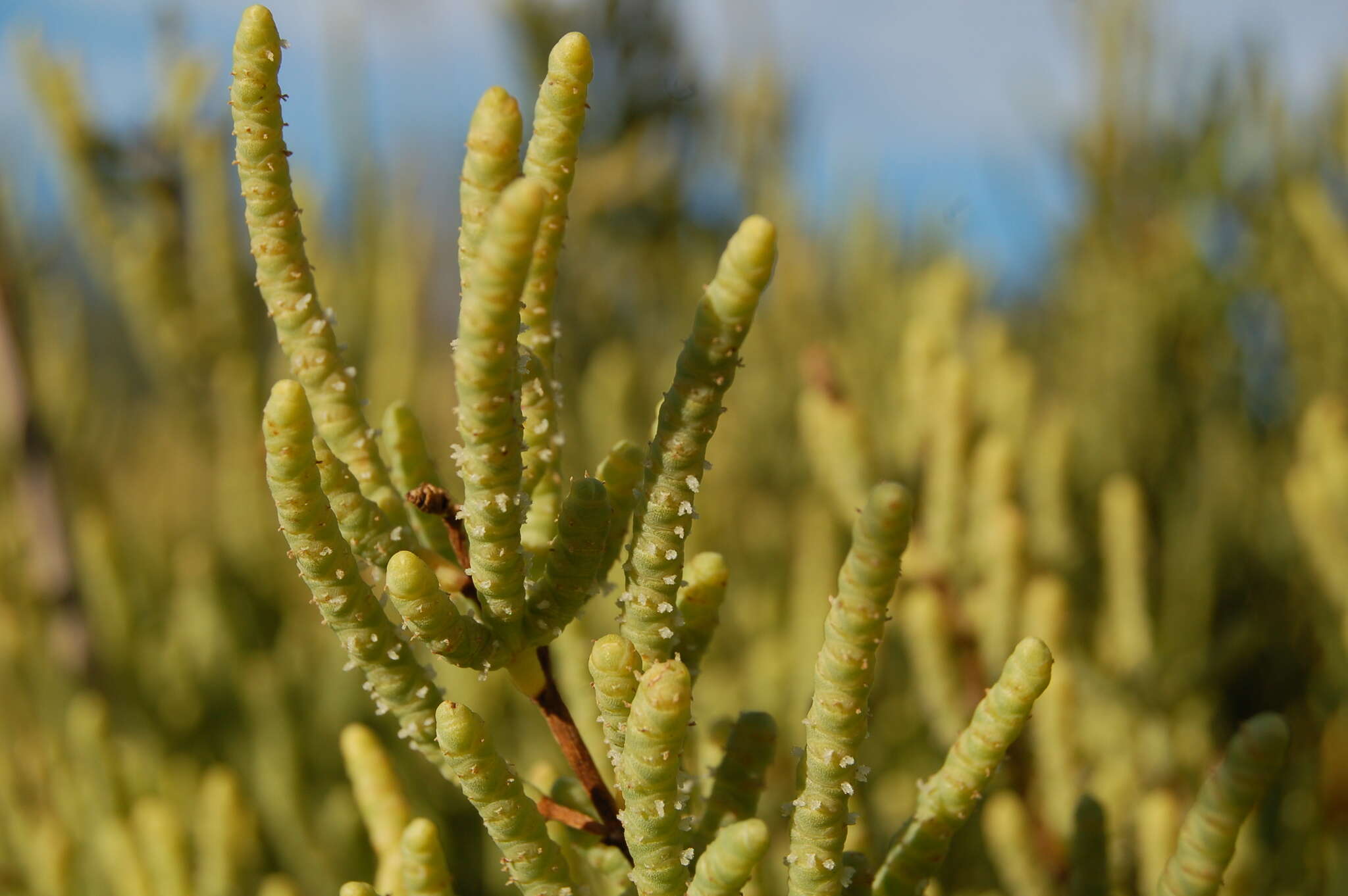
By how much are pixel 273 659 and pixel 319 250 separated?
693 mm

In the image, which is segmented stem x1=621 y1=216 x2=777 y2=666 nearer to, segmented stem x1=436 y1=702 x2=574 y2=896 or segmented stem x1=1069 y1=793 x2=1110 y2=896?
segmented stem x1=436 y1=702 x2=574 y2=896

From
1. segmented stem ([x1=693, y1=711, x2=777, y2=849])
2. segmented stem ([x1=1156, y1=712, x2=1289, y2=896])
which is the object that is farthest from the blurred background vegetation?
segmented stem ([x1=1156, y1=712, x2=1289, y2=896])

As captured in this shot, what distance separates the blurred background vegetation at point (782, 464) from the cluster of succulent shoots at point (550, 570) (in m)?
0.15

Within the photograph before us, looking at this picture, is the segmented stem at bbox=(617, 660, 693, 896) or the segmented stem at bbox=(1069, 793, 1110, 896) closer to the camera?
the segmented stem at bbox=(617, 660, 693, 896)

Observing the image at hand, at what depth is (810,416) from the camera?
1103 millimetres

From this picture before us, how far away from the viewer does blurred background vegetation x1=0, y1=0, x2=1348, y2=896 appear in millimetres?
1062

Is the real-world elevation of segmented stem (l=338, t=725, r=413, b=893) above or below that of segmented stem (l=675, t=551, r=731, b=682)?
below

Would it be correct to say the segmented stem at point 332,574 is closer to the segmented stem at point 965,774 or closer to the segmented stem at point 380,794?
the segmented stem at point 380,794

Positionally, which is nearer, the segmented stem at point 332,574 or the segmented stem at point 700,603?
the segmented stem at point 332,574

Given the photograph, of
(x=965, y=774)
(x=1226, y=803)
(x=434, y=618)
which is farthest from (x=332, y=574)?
(x=1226, y=803)

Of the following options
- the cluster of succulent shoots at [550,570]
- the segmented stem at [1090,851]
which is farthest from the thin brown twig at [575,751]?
the segmented stem at [1090,851]

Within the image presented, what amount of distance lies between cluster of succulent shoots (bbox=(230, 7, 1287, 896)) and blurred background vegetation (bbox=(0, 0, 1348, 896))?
0.15 metres

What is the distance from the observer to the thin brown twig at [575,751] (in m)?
0.52

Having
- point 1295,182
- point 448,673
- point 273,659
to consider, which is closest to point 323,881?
point 448,673
